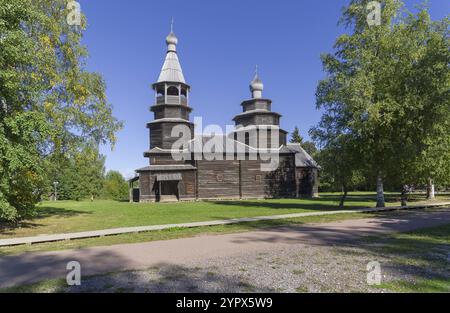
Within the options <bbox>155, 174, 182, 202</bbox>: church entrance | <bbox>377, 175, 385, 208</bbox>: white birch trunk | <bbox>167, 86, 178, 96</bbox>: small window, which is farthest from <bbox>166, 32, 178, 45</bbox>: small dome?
<bbox>377, 175, 385, 208</bbox>: white birch trunk

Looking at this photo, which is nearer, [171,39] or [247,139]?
[171,39]

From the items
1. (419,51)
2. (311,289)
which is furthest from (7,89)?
(419,51)

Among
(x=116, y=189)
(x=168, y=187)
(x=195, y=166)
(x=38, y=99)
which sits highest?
(x=38, y=99)

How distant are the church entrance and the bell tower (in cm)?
468

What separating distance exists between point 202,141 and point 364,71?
2513cm

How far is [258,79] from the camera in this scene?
51375mm

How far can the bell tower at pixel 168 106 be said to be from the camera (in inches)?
1698

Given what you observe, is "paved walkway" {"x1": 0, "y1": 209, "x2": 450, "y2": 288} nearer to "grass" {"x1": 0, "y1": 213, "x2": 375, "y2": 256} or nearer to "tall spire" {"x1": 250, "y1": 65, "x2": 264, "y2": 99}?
"grass" {"x1": 0, "y1": 213, "x2": 375, "y2": 256}

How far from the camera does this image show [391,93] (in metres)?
22.8

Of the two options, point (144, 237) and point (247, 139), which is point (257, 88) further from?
point (144, 237)

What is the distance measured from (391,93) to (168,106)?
28349mm

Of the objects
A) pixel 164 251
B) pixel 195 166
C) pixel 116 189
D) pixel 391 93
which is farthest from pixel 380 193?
pixel 116 189

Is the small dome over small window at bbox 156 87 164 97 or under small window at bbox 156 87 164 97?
over

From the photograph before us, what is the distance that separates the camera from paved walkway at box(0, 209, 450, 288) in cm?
801
